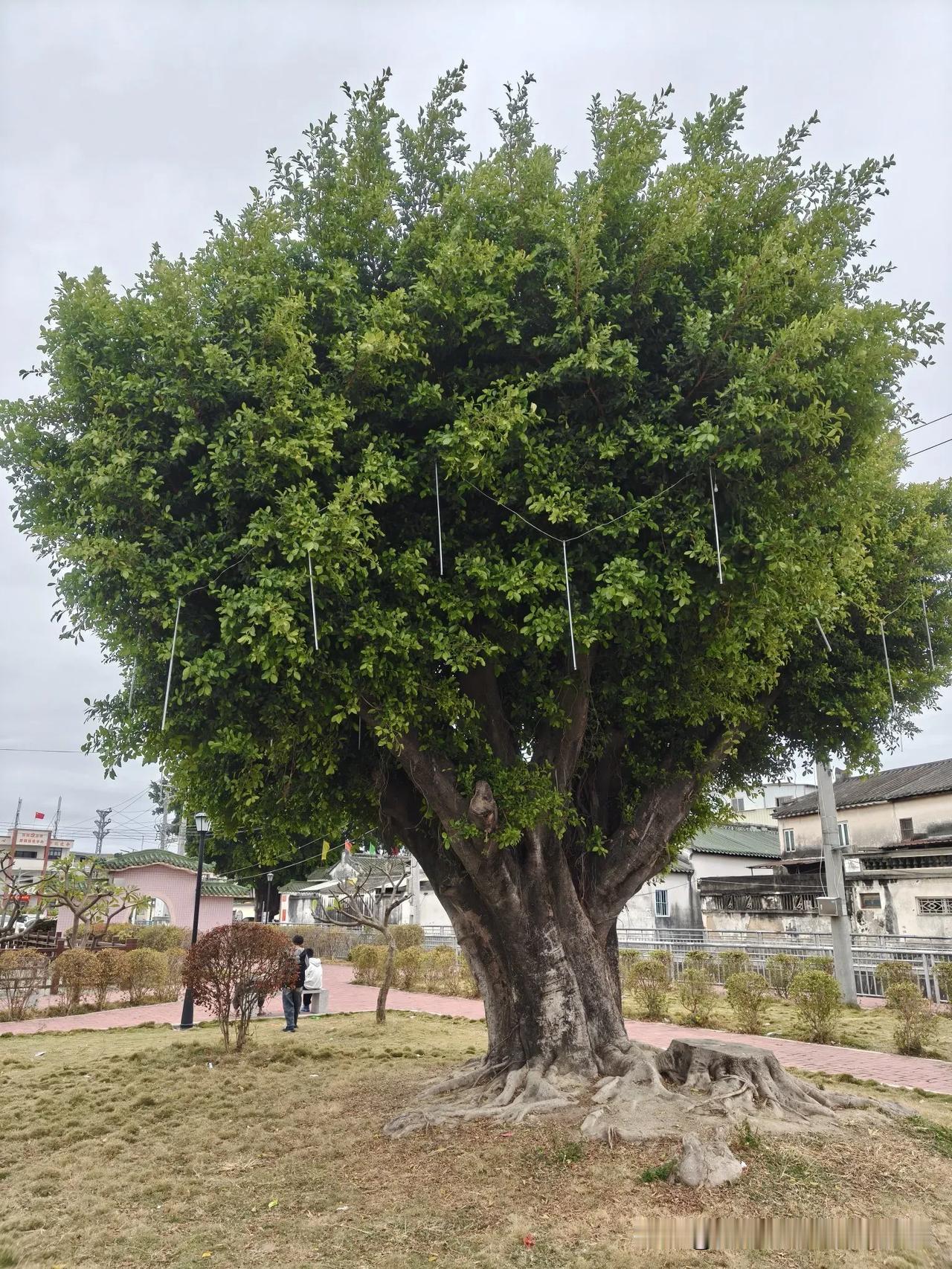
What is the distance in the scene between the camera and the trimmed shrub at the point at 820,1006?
43.5ft

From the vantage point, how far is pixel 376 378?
22.1 ft

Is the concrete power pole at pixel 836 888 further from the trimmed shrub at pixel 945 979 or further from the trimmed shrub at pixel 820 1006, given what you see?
the trimmed shrub at pixel 820 1006

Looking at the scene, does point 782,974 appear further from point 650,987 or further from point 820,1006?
point 820,1006

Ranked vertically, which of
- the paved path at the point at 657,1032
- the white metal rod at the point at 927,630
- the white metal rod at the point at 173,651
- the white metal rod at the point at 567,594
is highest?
the white metal rod at the point at 927,630

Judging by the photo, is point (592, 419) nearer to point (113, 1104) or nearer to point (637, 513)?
point (637, 513)

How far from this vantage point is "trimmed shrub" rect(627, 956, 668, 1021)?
15953 mm

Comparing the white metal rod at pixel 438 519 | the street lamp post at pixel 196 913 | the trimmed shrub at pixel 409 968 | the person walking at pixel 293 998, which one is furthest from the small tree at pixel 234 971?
the trimmed shrub at pixel 409 968

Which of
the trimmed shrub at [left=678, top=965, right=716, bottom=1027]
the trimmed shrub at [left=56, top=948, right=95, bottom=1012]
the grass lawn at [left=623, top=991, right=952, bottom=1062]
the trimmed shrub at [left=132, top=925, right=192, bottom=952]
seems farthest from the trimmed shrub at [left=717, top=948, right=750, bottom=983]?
the trimmed shrub at [left=132, top=925, right=192, bottom=952]

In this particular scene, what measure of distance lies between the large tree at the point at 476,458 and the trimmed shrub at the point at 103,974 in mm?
12743

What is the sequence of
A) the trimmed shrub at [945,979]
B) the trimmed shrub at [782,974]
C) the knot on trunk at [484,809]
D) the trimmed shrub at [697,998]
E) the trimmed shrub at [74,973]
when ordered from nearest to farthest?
the knot on trunk at [484,809], the trimmed shrub at [945,979], the trimmed shrub at [697,998], the trimmed shrub at [782,974], the trimmed shrub at [74,973]

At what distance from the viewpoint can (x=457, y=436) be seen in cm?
645

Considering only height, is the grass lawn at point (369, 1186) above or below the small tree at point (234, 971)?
below

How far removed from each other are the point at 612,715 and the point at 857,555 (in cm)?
302

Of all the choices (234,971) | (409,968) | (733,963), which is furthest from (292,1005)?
(733,963)
